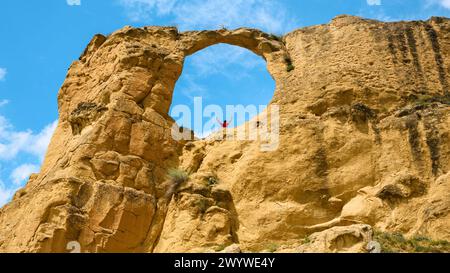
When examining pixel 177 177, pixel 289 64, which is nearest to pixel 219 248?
pixel 177 177

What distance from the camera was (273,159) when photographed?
16.8 metres

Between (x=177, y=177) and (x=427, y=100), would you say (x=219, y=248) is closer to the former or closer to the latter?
(x=177, y=177)

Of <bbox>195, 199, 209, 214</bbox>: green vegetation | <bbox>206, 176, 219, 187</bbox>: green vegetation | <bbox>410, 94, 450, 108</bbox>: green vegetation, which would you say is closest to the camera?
<bbox>195, 199, 209, 214</bbox>: green vegetation

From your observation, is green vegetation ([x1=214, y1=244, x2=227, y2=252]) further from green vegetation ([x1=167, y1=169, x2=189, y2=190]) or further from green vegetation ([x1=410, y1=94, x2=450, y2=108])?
green vegetation ([x1=410, y1=94, x2=450, y2=108])

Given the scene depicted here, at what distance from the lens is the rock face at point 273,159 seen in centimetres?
1540

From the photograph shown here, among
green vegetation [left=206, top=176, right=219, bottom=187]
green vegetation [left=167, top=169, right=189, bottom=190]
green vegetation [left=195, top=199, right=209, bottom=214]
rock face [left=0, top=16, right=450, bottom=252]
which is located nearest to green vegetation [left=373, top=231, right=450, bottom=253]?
rock face [left=0, top=16, right=450, bottom=252]

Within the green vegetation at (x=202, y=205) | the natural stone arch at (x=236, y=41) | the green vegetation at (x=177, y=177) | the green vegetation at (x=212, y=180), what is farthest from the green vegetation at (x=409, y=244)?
the natural stone arch at (x=236, y=41)

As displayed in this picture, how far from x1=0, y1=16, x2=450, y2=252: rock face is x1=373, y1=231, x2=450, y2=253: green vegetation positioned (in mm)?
811

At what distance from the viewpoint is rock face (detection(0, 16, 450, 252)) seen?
15.4m

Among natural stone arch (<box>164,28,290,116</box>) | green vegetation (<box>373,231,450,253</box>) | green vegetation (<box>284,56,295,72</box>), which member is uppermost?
natural stone arch (<box>164,28,290,116</box>)

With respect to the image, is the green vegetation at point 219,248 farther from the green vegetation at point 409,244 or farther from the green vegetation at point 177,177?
the green vegetation at point 409,244

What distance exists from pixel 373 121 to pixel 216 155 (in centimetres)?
401
